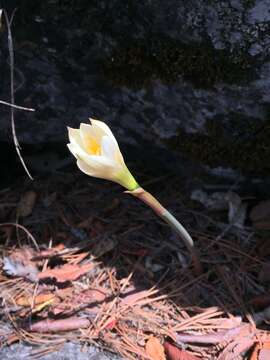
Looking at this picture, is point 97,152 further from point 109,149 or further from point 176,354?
point 176,354

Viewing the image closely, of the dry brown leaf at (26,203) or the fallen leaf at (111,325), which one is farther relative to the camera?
the dry brown leaf at (26,203)

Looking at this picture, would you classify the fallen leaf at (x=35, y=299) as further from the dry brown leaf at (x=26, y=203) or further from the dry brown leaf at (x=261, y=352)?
the dry brown leaf at (x=261, y=352)

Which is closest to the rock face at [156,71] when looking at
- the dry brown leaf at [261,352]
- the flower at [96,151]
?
the flower at [96,151]

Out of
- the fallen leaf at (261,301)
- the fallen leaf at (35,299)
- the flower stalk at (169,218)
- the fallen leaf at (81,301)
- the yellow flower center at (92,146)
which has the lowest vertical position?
the fallen leaf at (35,299)

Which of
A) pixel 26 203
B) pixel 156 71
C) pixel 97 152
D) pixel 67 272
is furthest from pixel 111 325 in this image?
pixel 156 71

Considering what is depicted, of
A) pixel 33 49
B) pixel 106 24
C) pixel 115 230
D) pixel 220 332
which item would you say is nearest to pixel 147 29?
pixel 106 24

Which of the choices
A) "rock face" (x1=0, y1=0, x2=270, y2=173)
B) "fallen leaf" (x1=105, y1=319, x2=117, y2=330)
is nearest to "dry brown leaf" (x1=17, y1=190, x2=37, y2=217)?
"rock face" (x1=0, y1=0, x2=270, y2=173)

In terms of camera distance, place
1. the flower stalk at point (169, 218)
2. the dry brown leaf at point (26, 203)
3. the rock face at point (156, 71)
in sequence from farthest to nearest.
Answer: the dry brown leaf at point (26, 203)
the rock face at point (156, 71)
the flower stalk at point (169, 218)
